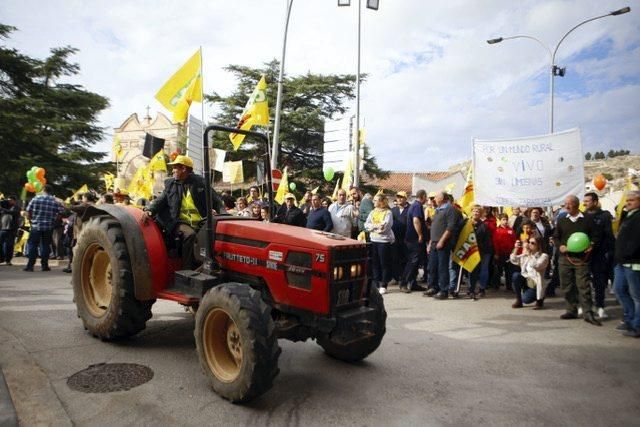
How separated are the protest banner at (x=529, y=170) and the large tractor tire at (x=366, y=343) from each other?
205 inches

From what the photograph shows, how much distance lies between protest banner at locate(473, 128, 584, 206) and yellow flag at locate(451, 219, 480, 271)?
76cm

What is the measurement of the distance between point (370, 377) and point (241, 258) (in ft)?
5.60

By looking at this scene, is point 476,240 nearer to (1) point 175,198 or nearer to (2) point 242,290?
(1) point 175,198

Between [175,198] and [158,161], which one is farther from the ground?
[158,161]

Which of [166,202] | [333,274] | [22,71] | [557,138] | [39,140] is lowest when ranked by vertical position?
[333,274]

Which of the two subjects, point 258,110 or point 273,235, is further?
point 258,110

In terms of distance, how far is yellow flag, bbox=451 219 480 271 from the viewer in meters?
8.18

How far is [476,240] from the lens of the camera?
8414 millimetres

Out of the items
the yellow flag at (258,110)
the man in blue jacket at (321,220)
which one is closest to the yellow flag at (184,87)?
the yellow flag at (258,110)

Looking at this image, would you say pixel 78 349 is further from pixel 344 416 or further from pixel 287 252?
pixel 344 416

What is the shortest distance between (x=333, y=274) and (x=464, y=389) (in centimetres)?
171

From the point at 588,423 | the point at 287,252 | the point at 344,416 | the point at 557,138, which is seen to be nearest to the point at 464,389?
the point at 588,423

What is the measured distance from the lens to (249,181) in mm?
30594

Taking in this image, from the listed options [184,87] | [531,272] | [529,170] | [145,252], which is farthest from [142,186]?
[531,272]
